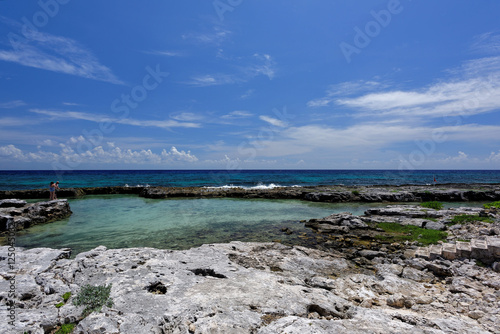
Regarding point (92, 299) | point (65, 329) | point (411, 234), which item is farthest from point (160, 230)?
point (411, 234)

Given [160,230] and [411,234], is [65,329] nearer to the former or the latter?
[160,230]

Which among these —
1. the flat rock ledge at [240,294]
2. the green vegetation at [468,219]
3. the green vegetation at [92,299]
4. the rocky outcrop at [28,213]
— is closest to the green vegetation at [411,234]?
the green vegetation at [468,219]

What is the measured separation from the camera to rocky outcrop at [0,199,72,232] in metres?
15.0

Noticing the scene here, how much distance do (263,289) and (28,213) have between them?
778 inches

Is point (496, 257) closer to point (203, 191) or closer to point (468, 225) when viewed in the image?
point (468, 225)

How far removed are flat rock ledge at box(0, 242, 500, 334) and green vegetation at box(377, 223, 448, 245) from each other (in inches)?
127

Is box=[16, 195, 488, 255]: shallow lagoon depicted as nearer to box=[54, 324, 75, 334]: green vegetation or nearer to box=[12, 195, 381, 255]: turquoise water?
box=[12, 195, 381, 255]: turquoise water

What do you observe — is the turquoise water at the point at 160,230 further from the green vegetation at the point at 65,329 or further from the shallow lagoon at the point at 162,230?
the green vegetation at the point at 65,329

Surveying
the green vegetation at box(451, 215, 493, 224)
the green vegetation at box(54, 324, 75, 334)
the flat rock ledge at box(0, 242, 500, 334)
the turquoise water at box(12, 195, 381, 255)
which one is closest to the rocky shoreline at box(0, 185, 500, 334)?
the flat rock ledge at box(0, 242, 500, 334)

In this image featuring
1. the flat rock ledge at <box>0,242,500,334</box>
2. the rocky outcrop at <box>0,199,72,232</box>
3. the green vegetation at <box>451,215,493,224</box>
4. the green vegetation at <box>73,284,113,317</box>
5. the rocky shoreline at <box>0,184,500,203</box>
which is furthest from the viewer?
the rocky shoreline at <box>0,184,500,203</box>

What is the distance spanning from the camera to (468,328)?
434cm

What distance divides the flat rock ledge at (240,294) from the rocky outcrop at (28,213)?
10889 mm

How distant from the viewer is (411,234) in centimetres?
1238

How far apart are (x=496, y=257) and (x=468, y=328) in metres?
5.47
